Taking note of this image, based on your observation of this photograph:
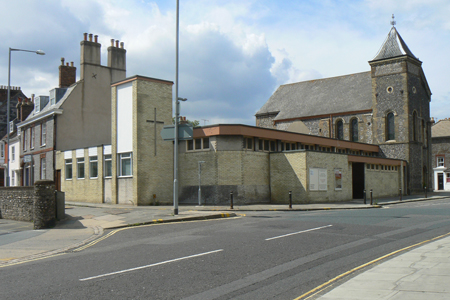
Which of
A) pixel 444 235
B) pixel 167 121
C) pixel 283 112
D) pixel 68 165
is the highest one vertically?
pixel 283 112

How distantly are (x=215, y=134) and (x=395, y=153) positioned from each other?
28760 mm

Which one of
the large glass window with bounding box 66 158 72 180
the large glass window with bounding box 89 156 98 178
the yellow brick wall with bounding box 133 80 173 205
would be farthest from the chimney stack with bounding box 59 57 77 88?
the yellow brick wall with bounding box 133 80 173 205

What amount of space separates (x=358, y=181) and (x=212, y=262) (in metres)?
28.4

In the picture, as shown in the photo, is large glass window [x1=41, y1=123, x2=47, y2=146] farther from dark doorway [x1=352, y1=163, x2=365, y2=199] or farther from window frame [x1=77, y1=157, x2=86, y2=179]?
dark doorway [x1=352, y1=163, x2=365, y2=199]

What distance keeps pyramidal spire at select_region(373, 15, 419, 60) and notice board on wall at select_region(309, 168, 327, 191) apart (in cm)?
2592

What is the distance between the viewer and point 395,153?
46594 mm

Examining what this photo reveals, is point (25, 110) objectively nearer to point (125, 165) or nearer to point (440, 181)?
point (125, 165)

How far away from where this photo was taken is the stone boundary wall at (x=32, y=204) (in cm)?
1572

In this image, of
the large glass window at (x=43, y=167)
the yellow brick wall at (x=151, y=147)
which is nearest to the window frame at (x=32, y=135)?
the large glass window at (x=43, y=167)

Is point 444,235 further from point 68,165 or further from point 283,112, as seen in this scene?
point 283,112

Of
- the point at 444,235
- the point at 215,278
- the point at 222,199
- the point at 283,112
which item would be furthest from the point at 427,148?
the point at 215,278

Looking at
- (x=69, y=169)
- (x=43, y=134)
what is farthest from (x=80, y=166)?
(x=43, y=134)

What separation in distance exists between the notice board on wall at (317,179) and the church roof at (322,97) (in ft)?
78.0

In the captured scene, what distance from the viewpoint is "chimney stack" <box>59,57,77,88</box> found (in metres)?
37.8
